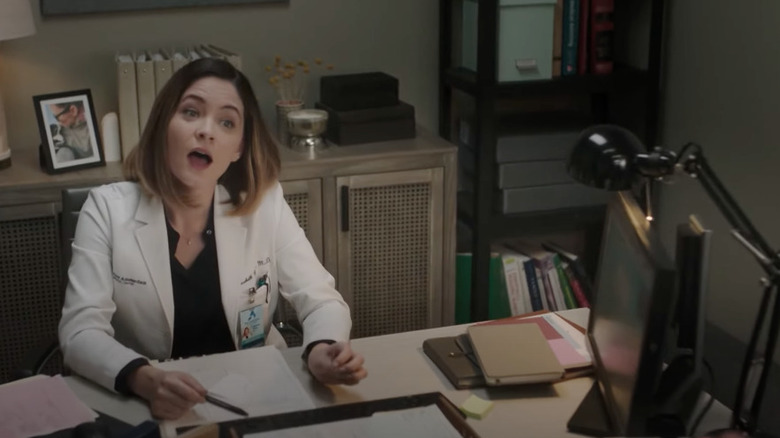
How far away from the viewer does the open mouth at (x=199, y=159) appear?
2201 mm

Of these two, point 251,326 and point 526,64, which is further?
point 526,64

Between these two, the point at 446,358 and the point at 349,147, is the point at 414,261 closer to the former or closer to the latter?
the point at 349,147

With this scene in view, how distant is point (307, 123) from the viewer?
10.4ft

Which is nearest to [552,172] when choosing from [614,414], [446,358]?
[446,358]

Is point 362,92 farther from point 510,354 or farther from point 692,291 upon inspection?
point 692,291

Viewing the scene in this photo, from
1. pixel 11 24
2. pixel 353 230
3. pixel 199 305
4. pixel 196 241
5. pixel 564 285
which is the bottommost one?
pixel 564 285

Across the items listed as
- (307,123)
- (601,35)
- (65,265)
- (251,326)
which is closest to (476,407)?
(251,326)

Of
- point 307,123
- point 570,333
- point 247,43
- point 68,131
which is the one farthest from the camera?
point 247,43

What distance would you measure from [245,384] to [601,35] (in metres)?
2.00

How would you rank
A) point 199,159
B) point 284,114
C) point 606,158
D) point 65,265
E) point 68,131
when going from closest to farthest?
1. point 606,158
2. point 199,159
3. point 65,265
4. point 68,131
5. point 284,114

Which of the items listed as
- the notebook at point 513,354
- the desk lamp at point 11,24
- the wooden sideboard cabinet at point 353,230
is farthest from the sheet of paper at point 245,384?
the desk lamp at point 11,24

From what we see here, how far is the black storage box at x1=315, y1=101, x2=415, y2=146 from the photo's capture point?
3225 mm

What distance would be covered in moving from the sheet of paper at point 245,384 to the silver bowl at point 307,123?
49.2 inches

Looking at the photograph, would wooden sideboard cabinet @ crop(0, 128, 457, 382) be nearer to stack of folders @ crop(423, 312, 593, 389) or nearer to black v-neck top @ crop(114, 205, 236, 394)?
black v-neck top @ crop(114, 205, 236, 394)
